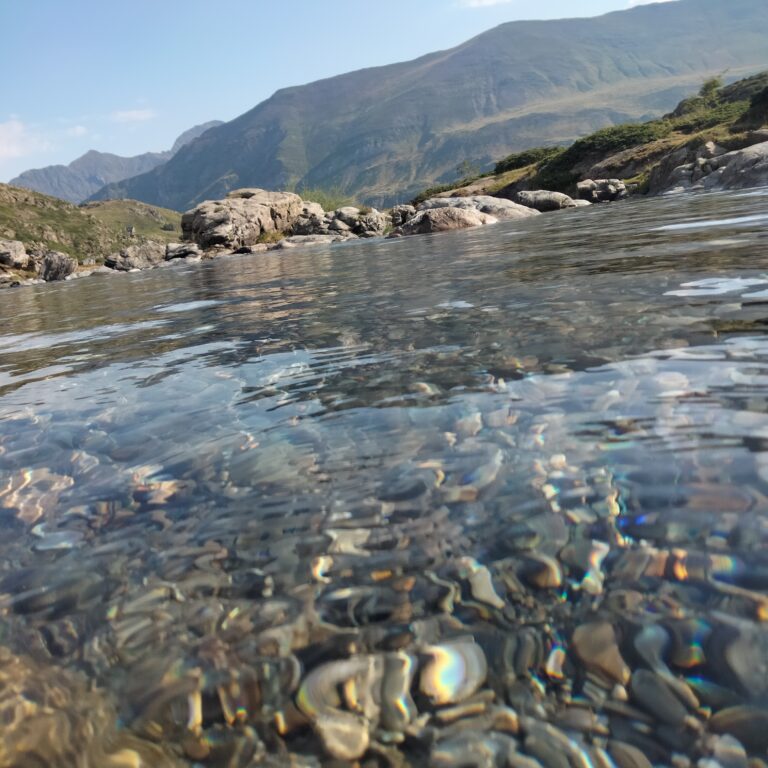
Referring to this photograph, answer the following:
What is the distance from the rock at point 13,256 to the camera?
5434cm

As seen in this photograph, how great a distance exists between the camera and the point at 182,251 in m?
49.5

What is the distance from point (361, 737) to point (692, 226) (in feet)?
39.6

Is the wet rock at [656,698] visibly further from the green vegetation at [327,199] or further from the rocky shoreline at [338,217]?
the green vegetation at [327,199]

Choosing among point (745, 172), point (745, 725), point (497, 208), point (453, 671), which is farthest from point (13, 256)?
point (745, 725)

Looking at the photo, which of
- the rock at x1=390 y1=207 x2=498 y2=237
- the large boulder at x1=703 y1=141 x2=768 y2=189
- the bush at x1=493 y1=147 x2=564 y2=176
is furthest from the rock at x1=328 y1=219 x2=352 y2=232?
the large boulder at x1=703 y1=141 x2=768 y2=189

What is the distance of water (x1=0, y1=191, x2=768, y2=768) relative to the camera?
3.57 feet

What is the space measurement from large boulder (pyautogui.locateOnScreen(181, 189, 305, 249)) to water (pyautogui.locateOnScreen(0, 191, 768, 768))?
171 ft

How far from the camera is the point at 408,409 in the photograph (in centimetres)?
278

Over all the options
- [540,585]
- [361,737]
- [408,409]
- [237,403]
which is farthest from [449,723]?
[237,403]

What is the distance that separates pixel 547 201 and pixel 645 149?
21.5 metres

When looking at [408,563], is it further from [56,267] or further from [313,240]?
[56,267]

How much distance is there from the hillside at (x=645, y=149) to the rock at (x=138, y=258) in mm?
30329

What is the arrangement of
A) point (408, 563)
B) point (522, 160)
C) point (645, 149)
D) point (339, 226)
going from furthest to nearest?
point (522, 160)
point (645, 149)
point (339, 226)
point (408, 563)

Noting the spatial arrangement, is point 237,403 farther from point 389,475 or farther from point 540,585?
point 540,585
